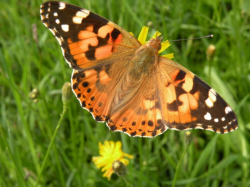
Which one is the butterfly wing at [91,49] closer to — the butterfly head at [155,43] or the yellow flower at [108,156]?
the butterfly head at [155,43]

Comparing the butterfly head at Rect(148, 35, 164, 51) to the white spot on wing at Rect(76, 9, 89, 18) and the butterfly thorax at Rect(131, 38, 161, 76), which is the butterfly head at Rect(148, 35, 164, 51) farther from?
the white spot on wing at Rect(76, 9, 89, 18)

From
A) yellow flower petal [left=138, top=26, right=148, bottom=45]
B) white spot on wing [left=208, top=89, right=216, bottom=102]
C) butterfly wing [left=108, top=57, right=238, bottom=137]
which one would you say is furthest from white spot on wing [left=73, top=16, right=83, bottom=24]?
white spot on wing [left=208, top=89, right=216, bottom=102]

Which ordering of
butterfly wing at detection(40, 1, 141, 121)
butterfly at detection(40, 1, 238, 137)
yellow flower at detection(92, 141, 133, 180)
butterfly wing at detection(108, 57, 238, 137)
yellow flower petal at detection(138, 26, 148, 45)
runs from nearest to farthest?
butterfly wing at detection(108, 57, 238, 137)
butterfly at detection(40, 1, 238, 137)
butterfly wing at detection(40, 1, 141, 121)
yellow flower petal at detection(138, 26, 148, 45)
yellow flower at detection(92, 141, 133, 180)

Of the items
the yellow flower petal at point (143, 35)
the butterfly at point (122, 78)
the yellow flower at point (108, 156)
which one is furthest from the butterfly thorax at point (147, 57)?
the yellow flower at point (108, 156)

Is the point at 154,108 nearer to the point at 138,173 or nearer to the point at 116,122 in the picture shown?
the point at 116,122

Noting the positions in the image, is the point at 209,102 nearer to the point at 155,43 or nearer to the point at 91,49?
the point at 155,43

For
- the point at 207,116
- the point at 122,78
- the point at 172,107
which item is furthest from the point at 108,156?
the point at 207,116

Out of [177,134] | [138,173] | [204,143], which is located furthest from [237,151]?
[138,173]
